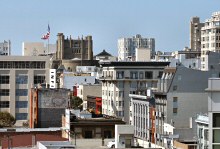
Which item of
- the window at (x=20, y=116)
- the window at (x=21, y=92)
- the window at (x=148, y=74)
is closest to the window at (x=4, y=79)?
the window at (x=21, y=92)

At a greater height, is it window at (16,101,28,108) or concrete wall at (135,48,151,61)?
concrete wall at (135,48,151,61)

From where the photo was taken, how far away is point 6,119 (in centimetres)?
12400

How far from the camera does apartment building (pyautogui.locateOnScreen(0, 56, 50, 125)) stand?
5261 inches

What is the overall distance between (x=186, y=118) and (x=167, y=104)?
3018 mm

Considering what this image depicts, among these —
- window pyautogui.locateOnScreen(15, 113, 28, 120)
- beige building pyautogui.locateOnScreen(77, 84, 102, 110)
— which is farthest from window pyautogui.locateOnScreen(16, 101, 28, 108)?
beige building pyautogui.locateOnScreen(77, 84, 102, 110)

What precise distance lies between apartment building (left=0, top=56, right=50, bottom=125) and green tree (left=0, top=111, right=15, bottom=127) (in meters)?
5.37

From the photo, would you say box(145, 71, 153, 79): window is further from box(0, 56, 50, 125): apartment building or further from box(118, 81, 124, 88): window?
box(0, 56, 50, 125): apartment building

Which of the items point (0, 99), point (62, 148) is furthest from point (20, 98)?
point (62, 148)

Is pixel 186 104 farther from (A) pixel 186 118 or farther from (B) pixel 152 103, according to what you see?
(B) pixel 152 103

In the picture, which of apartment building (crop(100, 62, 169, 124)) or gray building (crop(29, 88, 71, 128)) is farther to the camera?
apartment building (crop(100, 62, 169, 124))

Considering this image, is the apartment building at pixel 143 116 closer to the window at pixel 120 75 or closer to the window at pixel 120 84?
the window at pixel 120 84

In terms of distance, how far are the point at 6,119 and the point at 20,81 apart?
1249cm

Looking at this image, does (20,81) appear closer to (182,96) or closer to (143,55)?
(182,96)

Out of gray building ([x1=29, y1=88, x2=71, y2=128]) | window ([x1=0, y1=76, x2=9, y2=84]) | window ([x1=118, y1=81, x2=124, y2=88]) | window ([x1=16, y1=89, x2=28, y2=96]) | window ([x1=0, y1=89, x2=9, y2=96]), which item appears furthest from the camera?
window ([x1=118, y1=81, x2=124, y2=88])
